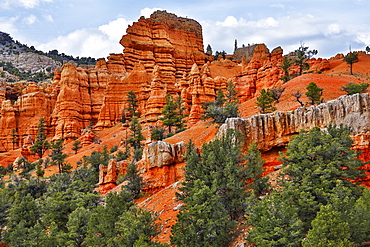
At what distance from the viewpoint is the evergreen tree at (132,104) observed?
7753 cm

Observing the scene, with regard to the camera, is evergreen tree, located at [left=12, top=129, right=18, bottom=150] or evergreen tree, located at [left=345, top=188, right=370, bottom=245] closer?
evergreen tree, located at [left=345, top=188, right=370, bottom=245]

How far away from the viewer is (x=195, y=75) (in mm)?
76500

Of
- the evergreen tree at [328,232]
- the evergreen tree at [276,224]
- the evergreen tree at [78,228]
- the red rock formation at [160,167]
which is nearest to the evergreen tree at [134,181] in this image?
the red rock formation at [160,167]

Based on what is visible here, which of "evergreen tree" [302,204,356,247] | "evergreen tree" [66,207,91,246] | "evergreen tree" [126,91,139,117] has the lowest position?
"evergreen tree" [66,207,91,246]

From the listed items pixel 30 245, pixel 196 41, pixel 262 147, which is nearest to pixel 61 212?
pixel 30 245

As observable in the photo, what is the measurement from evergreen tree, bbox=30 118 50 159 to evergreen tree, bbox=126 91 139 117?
21.2 metres

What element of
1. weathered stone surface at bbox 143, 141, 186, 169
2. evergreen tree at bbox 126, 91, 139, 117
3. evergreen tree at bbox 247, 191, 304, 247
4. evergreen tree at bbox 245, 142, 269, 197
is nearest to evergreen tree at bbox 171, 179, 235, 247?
evergreen tree at bbox 247, 191, 304, 247

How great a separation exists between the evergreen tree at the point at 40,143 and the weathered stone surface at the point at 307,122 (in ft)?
189

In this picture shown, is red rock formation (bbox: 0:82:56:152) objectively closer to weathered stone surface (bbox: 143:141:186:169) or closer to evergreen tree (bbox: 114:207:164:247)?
weathered stone surface (bbox: 143:141:186:169)

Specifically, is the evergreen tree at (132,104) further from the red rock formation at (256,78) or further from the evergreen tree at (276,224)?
the evergreen tree at (276,224)

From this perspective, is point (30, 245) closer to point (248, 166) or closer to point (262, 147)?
point (248, 166)

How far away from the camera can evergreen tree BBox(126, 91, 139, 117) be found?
254 ft

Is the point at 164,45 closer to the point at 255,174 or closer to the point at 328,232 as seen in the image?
the point at 255,174

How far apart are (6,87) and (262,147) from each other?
97.7m
